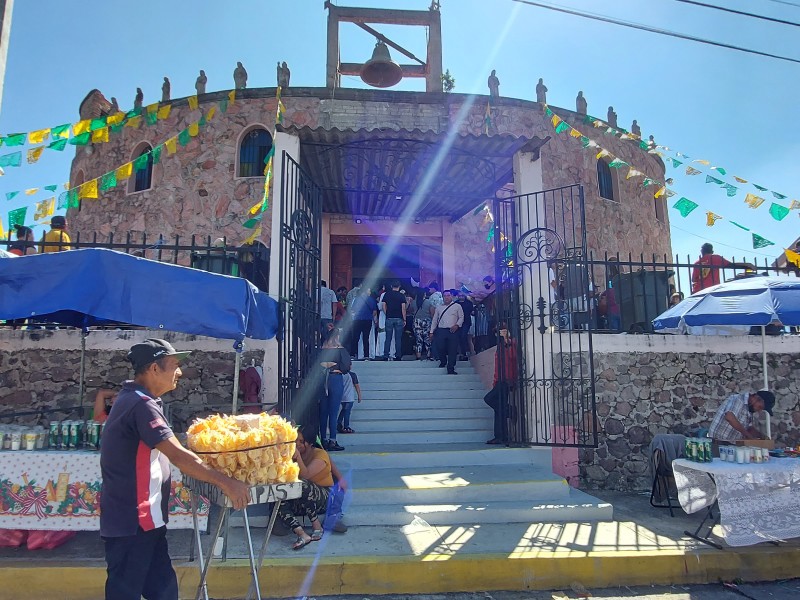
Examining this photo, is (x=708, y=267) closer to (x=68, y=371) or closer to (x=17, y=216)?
(x=68, y=371)

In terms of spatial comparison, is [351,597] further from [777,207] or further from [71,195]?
[777,207]

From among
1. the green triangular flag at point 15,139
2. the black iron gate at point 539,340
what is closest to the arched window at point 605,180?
the black iron gate at point 539,340

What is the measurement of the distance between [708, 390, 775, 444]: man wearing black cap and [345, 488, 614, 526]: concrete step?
6.24 ft

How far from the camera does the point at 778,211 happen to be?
27.3ft

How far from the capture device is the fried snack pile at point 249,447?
2.63 m

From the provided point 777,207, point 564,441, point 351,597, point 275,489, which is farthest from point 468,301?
point 275,489

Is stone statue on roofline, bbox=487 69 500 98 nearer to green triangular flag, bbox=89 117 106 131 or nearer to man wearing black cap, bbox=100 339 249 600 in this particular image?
green triangular flag, bbox=89 117 106 131

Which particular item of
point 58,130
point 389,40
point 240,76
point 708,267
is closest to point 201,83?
point 240,76

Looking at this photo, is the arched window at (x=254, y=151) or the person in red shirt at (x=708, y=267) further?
the arched window at (x=254, y=151)

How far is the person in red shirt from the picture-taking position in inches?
320

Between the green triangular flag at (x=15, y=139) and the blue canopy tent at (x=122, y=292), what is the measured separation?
440cm

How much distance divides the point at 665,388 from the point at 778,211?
3428 mm

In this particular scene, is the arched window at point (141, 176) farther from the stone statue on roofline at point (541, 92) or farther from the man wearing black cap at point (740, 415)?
the man wearing black cap at point (740, 415)

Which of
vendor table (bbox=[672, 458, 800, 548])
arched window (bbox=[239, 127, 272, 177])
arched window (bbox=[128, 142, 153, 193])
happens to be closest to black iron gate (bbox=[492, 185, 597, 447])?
vendor table (bbox=[672, 458, 800, 548])
